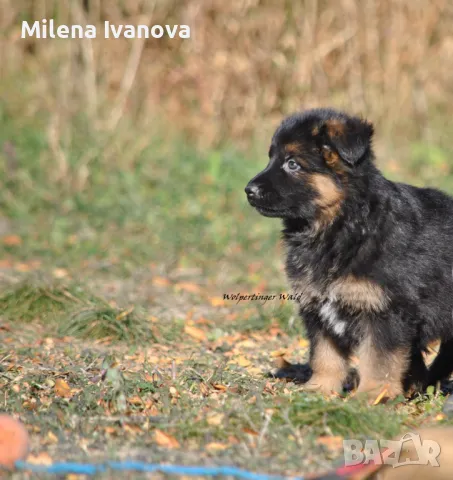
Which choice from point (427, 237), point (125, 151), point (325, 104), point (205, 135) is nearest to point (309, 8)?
point (325, 104)

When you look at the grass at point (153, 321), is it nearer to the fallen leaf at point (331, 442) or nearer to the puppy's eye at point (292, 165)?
the fallen leaf at point (331, 442)

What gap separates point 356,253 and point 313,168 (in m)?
0.50

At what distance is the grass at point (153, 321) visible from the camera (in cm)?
359

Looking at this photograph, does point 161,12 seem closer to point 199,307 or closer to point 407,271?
point 199,307

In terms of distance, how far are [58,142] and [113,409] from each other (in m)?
6.34

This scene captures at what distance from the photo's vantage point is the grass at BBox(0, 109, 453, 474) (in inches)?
141

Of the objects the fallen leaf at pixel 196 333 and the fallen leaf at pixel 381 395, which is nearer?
the fallen leaf at pixel 381 395

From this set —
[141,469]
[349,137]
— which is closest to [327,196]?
[349,137]

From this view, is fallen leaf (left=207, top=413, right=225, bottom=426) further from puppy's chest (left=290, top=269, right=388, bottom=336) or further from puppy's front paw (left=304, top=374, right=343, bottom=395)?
puppy's chest (left=290, top=269, right=388, bottom=336)

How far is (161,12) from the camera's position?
11.1 metres

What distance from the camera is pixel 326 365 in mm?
4488

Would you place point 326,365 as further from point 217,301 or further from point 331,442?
point 217,301
